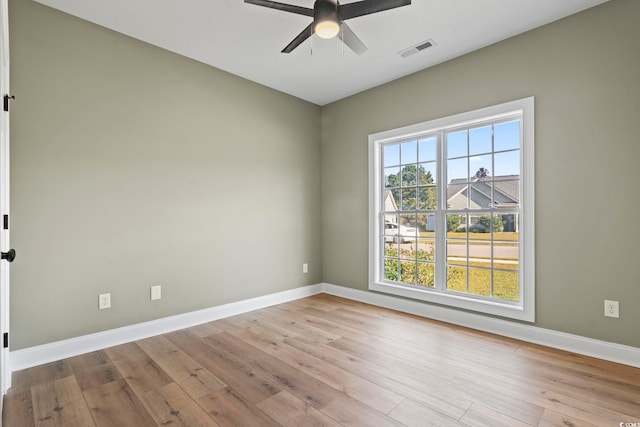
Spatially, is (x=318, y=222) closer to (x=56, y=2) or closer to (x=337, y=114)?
(x=337, y=114)

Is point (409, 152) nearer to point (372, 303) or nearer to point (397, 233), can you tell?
point (397, 233)

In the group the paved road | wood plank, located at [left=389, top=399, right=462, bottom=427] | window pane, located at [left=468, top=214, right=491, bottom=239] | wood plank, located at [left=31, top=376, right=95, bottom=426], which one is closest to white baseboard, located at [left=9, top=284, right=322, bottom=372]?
wood plank, located at [left=31, top=376, right=95, bottom=426]

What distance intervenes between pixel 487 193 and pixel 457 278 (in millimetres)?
953

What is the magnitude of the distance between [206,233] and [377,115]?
2527mm

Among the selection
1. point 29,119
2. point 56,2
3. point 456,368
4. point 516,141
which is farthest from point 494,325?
point 56,2

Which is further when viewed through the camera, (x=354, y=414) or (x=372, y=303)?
(x=372, y=303)

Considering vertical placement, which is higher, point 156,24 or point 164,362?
point 156,24

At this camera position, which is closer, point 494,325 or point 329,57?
point 494,325

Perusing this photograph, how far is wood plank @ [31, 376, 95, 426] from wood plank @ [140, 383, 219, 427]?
1.02 feet

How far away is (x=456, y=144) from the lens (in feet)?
11.4

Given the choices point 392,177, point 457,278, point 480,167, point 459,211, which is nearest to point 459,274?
→ point 457,278

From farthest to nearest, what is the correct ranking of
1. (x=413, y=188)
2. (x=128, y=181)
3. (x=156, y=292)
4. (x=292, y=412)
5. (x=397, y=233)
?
1. (x=397, y=233)
2. (x=413, y=188)
3. (x=156, y=292)
4. (x=128, y=181)
5. (x=292, y=412)

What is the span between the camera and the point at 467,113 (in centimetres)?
326

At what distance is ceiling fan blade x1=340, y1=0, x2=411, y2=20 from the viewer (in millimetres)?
1943
